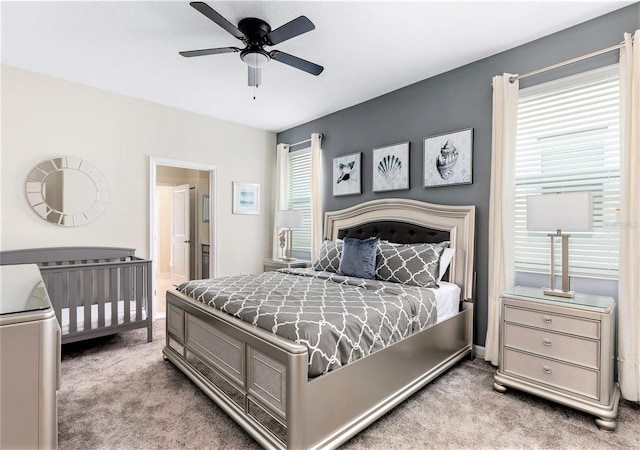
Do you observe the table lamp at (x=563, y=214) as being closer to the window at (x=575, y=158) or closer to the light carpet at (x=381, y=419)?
the window at (x=575, y=158)

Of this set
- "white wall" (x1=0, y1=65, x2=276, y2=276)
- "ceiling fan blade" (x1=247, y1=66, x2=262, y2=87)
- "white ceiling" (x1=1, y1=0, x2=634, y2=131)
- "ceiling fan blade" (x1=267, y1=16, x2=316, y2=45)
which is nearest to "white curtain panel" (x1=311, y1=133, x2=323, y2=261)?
"white ceiling" (x1=1, y1=0, x2=634, y2=131)

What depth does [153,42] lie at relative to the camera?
2.76 m

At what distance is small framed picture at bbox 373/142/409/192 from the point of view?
3.65 metres

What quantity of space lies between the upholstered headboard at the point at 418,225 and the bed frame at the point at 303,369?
0.03ft

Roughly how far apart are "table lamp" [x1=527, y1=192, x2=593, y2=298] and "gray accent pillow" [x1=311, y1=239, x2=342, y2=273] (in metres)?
1.77

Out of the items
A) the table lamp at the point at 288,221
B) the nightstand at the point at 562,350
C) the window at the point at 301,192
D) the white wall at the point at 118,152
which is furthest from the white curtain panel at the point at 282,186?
the nightstand at the point at 562,350

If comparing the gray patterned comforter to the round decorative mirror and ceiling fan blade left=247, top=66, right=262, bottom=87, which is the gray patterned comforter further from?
the round decorative mirror

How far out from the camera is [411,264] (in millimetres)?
2895

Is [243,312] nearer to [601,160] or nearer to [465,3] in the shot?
[465,3]

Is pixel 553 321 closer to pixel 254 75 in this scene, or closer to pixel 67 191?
pixel 254 75

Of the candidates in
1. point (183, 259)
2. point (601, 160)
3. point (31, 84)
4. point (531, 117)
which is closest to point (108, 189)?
point (31, 84)

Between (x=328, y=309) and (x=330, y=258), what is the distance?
4.92 feet

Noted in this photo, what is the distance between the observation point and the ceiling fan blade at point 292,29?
2016 mm

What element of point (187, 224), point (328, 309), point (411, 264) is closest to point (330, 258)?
point (411, 264)
